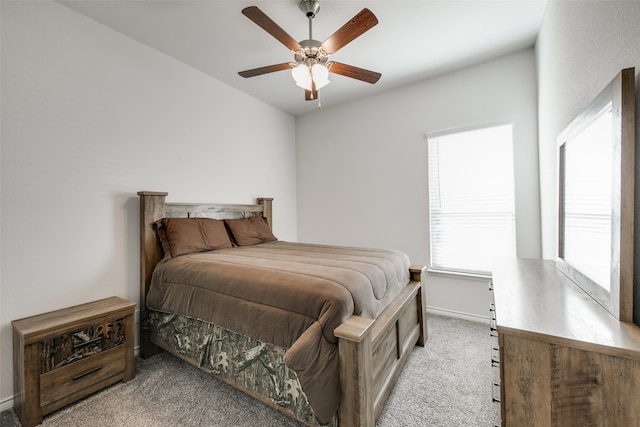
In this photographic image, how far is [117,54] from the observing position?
2.34 metres

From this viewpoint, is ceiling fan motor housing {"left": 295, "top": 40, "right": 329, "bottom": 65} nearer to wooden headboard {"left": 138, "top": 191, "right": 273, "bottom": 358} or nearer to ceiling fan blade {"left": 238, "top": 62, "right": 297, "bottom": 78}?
ceiling fan blade {"left": 238, "top": 62, "right": 297, "bottom": 78}

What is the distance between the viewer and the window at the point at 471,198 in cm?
279

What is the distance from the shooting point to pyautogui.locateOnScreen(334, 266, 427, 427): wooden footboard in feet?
4.11

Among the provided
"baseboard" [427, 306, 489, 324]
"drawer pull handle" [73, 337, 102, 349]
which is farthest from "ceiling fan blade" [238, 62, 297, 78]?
"baseboard" [427, 306, 489, 324]

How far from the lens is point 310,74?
202cm

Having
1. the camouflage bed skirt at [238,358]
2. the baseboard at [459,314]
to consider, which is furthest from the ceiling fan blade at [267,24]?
the baseboard at [459,314]

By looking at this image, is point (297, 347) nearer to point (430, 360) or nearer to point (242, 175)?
point (430, 360)

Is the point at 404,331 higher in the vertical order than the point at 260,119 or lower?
lower

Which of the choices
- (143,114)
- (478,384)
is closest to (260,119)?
(143,114)

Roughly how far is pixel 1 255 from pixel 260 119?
9.58 ft

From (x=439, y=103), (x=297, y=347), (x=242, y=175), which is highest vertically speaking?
(x=439, y=103)

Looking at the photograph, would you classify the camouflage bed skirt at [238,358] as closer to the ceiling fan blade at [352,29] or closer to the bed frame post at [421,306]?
the bed frame post at [421,306]

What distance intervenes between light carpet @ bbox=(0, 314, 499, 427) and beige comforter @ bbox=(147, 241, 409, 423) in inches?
20.3

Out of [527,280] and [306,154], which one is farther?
[306,154]
